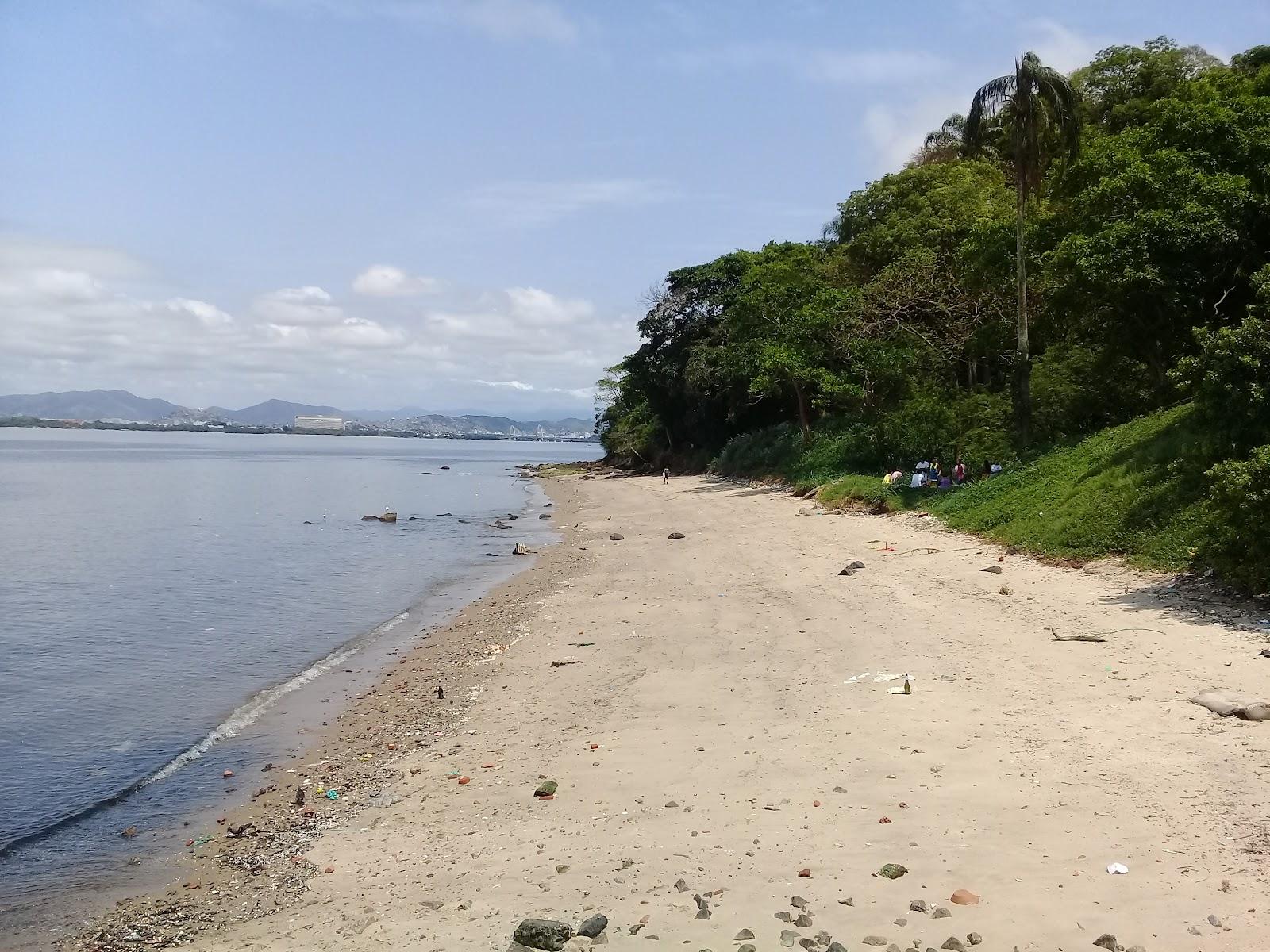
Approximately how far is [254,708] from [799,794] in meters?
8.60

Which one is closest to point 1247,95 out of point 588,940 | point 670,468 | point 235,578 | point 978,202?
point 978,202

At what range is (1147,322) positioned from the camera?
73.6 feet

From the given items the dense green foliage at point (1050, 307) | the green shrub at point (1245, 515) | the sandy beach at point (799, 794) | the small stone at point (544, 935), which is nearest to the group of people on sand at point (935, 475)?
the dense green foliage at point (1050, 307)

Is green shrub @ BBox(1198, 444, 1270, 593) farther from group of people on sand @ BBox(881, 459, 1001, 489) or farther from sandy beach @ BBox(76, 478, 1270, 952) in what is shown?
group of people on sand @ BBox(881, 459, 1001, 489)

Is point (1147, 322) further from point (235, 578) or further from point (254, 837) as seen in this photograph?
point (235, 578)

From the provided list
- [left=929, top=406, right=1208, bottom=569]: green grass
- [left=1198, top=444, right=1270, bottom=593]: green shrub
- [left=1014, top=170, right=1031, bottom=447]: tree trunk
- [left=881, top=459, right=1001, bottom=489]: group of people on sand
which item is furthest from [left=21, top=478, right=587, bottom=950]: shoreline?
[left=1014, top=170, right=1031, bottom=447]: tree trunk

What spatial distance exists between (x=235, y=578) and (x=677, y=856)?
21.8m

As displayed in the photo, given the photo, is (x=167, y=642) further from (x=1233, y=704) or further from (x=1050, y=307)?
(x=1050, y=307)

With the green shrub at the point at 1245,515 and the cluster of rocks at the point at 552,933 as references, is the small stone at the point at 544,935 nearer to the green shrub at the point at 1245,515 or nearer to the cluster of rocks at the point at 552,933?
the cluster of rocks at the point at 552,933

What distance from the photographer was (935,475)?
28.0 metres

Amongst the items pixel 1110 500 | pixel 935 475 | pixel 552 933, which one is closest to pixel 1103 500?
pixel 1110 500

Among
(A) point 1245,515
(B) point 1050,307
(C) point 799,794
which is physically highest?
(B) point 1050,307

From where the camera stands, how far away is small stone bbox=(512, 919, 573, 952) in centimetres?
549

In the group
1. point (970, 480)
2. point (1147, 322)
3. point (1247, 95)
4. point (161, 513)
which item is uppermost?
point (1247, 95)
